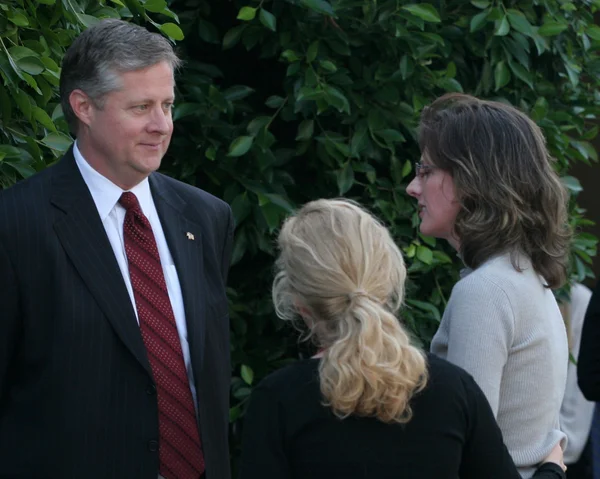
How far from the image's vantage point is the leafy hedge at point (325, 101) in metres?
3.80

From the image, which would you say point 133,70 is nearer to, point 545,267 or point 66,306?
point 66,306

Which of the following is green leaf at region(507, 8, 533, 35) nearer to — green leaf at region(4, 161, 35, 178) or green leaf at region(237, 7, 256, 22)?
green leaf at region(237, 7, 256, 22)

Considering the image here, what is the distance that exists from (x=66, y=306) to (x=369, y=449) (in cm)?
90

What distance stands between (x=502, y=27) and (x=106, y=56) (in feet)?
4.96

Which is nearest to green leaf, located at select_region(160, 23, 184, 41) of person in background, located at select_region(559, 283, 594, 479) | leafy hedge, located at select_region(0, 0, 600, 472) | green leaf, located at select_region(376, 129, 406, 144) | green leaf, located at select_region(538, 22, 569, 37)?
leafy hedge, located at select_region(0, 0, 600, 472)

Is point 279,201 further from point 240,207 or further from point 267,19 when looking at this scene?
point 267,19

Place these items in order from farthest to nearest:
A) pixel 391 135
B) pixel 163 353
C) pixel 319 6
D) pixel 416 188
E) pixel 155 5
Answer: pixel 391 135 → pixel 319 6 → pixel 155 5 → pixel 416 188 → pixel 163 353

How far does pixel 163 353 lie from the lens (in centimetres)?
292

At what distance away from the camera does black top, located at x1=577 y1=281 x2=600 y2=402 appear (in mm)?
3869

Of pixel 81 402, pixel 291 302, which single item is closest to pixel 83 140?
pixel 81 402

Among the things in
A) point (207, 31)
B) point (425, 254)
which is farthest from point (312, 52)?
point (425, 254)

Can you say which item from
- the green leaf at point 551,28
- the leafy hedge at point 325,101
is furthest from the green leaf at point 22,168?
the green leaf at point 551,28

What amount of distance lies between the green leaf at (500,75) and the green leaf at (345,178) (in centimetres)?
60

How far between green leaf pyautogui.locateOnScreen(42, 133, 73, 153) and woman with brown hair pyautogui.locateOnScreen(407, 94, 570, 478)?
0.94m
